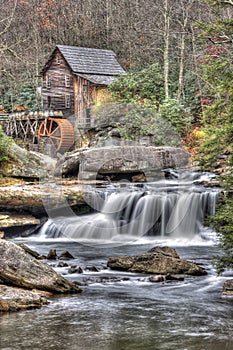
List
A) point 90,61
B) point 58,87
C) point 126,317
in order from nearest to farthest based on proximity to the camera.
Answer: point 126,317 < point 90,61 < point 58,87

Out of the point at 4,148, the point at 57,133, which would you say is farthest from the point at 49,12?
the point at 4,148

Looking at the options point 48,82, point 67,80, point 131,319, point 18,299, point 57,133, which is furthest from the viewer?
point 48,82

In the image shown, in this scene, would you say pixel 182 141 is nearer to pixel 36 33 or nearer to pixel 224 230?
pixel 224 230

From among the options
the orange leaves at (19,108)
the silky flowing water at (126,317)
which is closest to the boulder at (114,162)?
the silky flowing water at (126,317)

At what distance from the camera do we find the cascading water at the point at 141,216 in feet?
55.6

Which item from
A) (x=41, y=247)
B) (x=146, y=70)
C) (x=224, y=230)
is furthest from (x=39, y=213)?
(x=146, y=70)

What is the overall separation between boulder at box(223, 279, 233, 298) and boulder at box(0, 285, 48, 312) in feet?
10.8

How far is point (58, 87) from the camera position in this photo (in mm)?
37062

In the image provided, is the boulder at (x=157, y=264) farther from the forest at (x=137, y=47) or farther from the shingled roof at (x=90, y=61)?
the shingled roof at (x=90, y=61)

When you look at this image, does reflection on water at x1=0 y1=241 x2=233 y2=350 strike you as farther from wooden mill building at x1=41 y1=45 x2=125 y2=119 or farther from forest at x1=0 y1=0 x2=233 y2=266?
wooden mill building at x1=41 y1=45 x2=125 y2=119

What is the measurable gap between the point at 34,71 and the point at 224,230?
3853 centimetres

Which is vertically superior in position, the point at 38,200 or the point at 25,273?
the point at 38,200

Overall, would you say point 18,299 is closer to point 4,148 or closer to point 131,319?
point 131,319

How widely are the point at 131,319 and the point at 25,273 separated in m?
2.18
